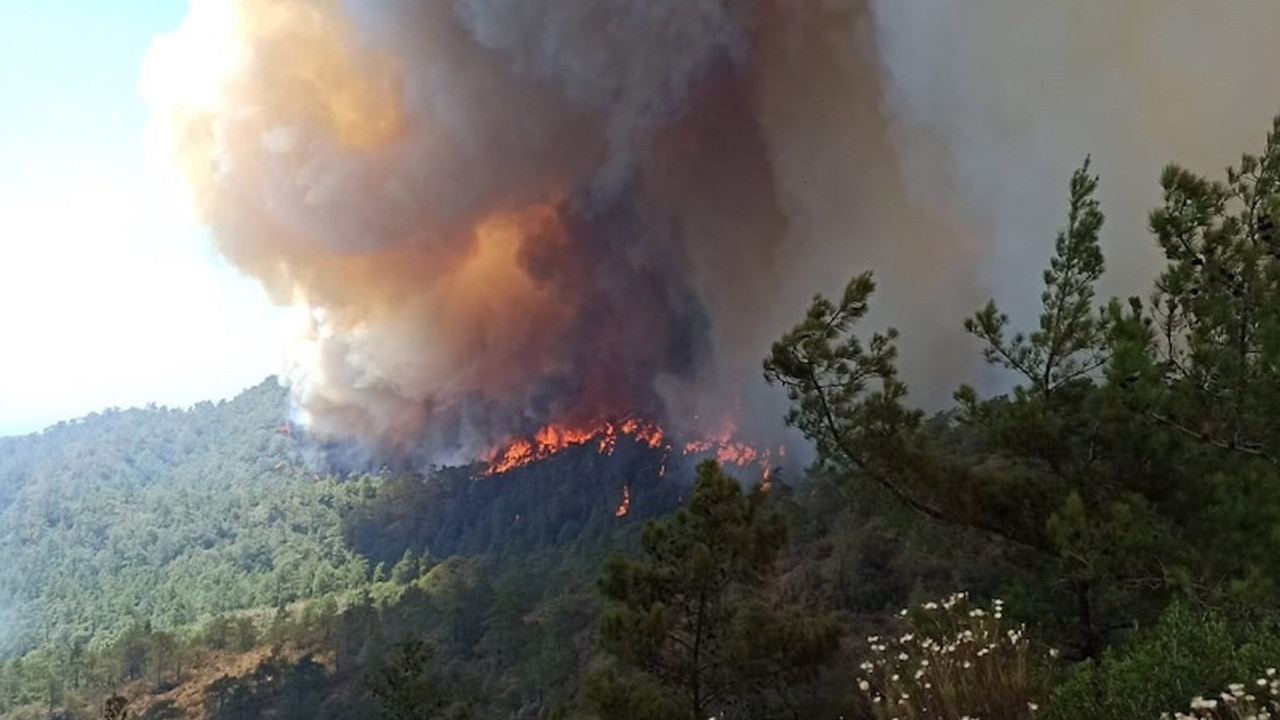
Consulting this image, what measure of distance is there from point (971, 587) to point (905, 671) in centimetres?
1426

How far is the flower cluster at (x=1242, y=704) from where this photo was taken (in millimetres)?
4496

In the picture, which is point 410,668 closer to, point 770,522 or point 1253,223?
point 770,522

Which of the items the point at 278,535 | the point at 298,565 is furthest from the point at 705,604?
the point at 278,535

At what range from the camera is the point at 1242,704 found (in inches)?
191

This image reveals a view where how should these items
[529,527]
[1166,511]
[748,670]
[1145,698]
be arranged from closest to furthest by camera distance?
1. [1145,698]
2. [1166,511]
3. [748,670]
4. [529,527]

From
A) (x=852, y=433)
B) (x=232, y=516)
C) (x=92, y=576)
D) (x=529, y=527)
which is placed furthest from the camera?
(x=232, y=516)

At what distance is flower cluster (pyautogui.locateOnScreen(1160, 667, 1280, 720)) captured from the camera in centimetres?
450

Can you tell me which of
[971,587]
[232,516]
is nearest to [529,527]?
[232,516]

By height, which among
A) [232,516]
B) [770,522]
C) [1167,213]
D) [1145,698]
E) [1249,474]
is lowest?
[1145,698]

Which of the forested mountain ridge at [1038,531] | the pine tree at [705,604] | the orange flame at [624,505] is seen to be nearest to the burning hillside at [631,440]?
the orange flame at [624,505]

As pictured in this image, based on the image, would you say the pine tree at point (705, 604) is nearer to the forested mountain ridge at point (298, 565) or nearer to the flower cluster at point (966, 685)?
the flower cluster at point (966, 685)

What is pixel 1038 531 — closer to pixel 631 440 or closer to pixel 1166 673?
pixel 1166 673

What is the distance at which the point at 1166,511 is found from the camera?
11.3 metres

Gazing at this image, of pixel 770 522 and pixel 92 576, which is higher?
pixel 92 576
